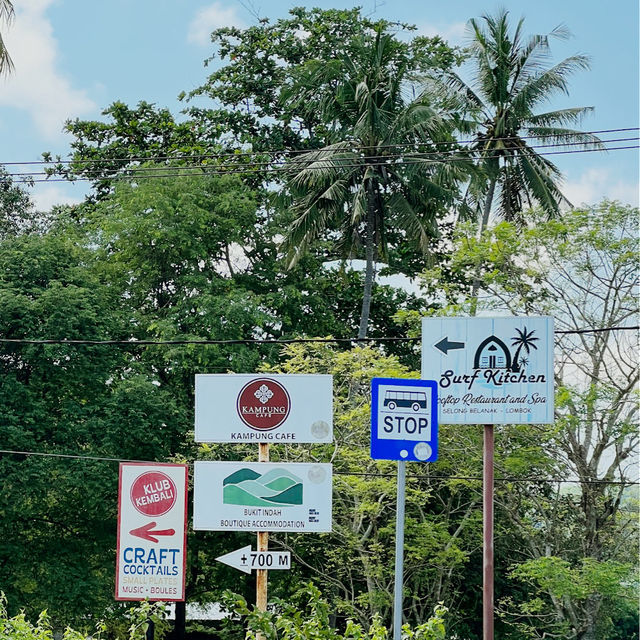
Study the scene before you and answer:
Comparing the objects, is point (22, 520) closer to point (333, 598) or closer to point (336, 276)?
point (333, 598)

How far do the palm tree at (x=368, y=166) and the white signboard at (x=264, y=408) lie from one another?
14517mm

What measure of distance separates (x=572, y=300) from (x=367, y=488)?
20.1 feet

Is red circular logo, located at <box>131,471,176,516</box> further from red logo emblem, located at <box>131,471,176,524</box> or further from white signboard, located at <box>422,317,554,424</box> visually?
white signboard, located at <box>422,317,554,424</box>

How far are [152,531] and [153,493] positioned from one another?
0.50 metres

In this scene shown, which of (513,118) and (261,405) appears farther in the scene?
(513,118)

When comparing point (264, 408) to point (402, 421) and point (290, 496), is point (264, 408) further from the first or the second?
point (402, 421)

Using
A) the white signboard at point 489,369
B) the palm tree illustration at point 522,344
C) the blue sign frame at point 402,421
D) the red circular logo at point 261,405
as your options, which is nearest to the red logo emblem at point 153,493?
the red circular logo at point 261,405

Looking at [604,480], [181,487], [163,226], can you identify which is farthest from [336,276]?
[181,487]

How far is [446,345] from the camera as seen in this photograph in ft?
33.5

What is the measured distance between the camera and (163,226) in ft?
91.0

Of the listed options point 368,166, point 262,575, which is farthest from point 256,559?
point 368,166

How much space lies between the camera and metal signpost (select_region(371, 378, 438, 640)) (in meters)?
7.63

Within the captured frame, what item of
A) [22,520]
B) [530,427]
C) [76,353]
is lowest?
[22,520]

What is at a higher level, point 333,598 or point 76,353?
point 76,353
